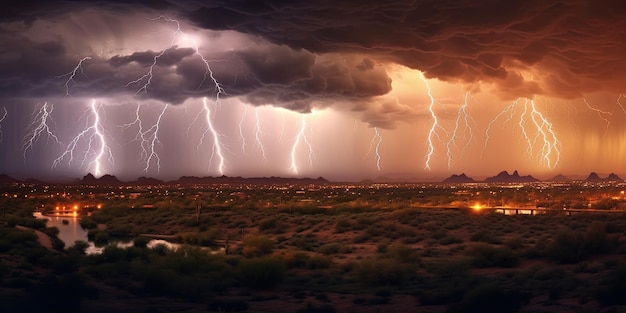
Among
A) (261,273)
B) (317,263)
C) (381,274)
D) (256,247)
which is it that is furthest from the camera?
(256,247)

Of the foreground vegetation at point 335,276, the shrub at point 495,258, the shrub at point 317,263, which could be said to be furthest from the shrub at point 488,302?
the shrub at point 317,263

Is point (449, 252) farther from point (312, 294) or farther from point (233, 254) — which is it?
point (312, 294)

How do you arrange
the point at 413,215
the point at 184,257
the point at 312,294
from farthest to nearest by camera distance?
the point at 413,215, the point at 184,257, the point at 312,294

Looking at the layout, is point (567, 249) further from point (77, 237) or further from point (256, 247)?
point (77, 237)

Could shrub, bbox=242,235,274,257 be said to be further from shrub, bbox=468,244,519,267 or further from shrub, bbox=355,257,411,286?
shrub, bbox=468,244,519,267

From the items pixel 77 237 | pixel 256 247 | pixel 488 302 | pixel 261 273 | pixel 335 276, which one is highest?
pixel 488 302

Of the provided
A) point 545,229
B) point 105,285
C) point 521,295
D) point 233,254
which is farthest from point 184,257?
point 545,229

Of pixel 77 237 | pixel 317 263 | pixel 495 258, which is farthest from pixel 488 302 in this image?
pixel 77 237

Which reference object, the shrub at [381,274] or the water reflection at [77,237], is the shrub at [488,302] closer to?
the shrub at [381,274]

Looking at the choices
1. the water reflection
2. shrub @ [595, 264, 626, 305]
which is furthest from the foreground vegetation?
the water reflection

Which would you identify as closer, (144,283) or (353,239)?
(144,283)

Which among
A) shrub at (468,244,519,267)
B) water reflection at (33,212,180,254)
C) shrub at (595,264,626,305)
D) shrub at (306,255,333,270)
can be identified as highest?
shrub at (595,264,626,305)
